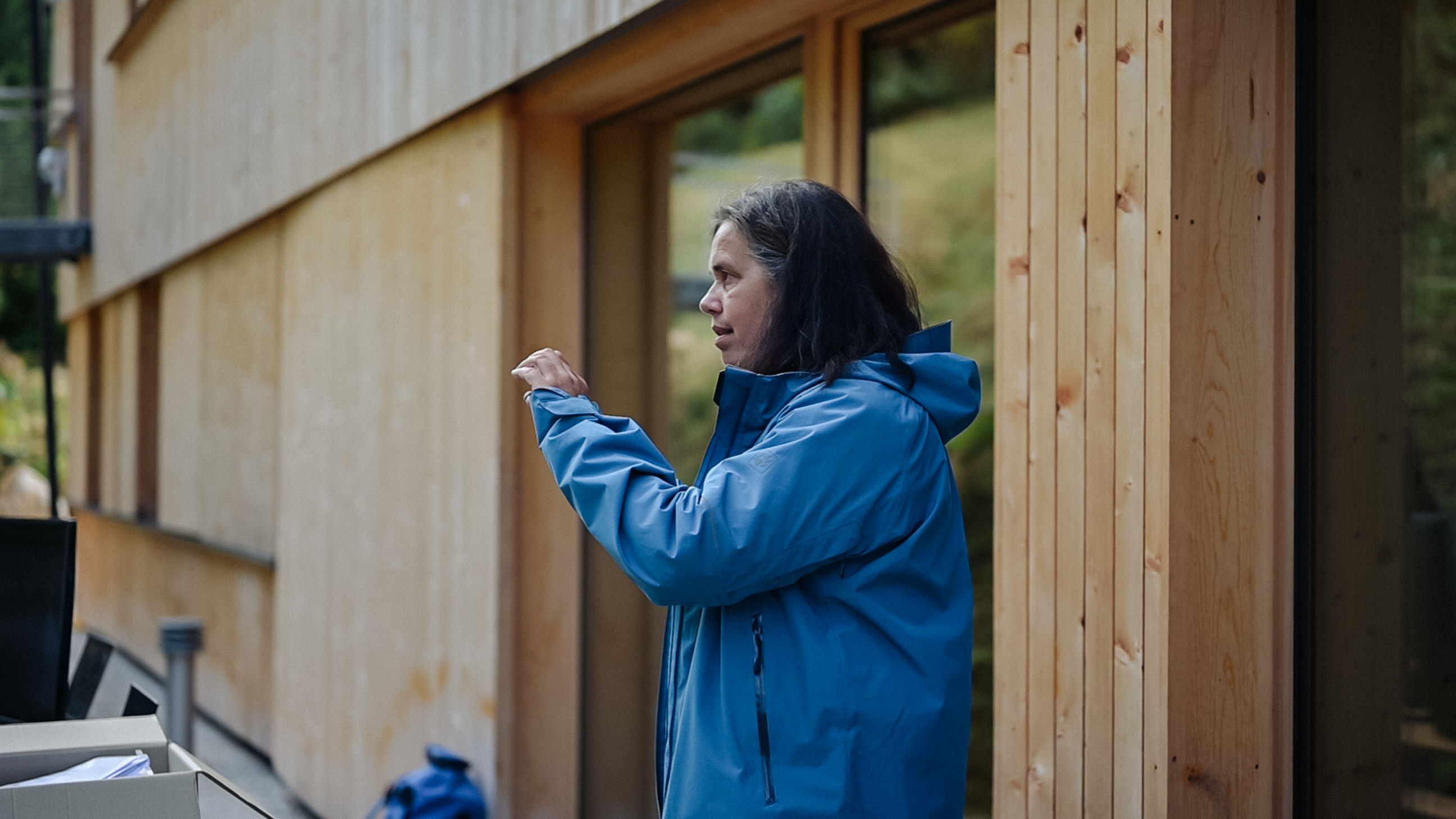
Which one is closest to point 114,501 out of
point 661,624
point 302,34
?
point 302,34

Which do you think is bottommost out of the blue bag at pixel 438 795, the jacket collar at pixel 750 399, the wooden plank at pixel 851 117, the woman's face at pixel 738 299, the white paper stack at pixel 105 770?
the blue bag at pixel 438 795

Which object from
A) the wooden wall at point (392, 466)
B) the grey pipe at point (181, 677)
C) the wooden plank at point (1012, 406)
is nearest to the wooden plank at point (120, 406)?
the wooden wall at point (392, 466)

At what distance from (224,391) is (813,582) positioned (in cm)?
763

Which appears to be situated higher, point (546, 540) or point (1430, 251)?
point (1430, 251)

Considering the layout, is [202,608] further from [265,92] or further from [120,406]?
[120,406]

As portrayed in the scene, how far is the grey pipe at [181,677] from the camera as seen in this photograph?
5.57 meters

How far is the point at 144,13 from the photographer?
10.5 m

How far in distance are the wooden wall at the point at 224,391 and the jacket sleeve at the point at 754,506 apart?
6103 millimetres

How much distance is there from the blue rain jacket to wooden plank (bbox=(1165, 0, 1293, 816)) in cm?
53

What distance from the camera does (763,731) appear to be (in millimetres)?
1990

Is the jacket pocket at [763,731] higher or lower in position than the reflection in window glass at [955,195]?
lower

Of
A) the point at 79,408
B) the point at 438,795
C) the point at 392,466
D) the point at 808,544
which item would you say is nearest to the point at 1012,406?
the point at 808,544

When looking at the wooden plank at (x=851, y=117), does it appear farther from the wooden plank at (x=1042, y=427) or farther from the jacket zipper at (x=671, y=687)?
the jacket zipper at (x=671, y=687)

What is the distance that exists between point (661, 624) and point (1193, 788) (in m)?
2.86
